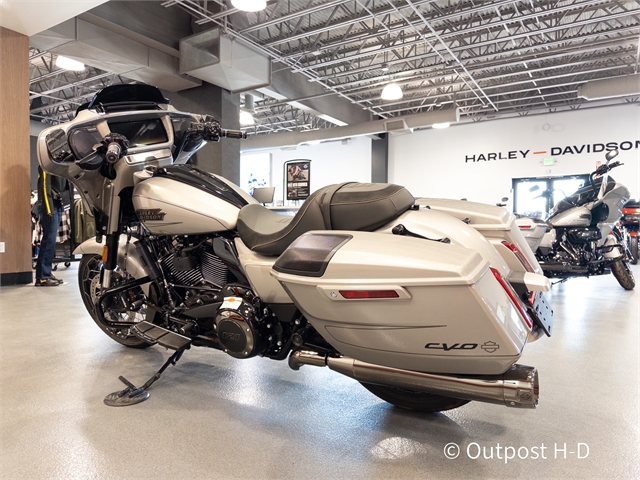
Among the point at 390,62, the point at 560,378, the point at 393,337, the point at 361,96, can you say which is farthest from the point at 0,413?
the point at 361,96

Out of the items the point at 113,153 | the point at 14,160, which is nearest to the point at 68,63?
the point at 14,160

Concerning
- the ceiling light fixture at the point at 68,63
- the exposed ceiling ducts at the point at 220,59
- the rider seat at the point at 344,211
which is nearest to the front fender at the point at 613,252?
the rider seat at the point at 344,211

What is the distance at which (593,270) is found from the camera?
4.40 metres

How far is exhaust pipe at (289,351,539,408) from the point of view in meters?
1.10

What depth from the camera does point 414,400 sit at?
5.36ft

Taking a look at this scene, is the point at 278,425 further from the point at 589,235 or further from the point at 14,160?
the point at 14,160

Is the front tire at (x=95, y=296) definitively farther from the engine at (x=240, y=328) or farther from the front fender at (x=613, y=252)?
the front fender at (x=613, y=252)

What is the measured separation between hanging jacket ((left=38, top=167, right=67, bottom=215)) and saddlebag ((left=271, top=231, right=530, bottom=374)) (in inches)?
181

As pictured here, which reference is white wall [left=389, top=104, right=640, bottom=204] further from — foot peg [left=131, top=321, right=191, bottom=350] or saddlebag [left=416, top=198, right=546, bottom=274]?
foot peg [left=131, top=321, right=191, bottom=350]

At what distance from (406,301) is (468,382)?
1.00ft

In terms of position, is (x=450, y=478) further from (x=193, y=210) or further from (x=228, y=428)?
(x=193, y=210)

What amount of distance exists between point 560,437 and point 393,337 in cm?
85

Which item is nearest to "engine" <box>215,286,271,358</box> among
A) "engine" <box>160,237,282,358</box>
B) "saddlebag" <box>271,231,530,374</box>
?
"engine" <box>160,237,282,358</box>

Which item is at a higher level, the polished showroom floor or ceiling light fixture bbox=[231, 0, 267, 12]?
ceiling light fixture bbox=[231, 0, 267, 12]
